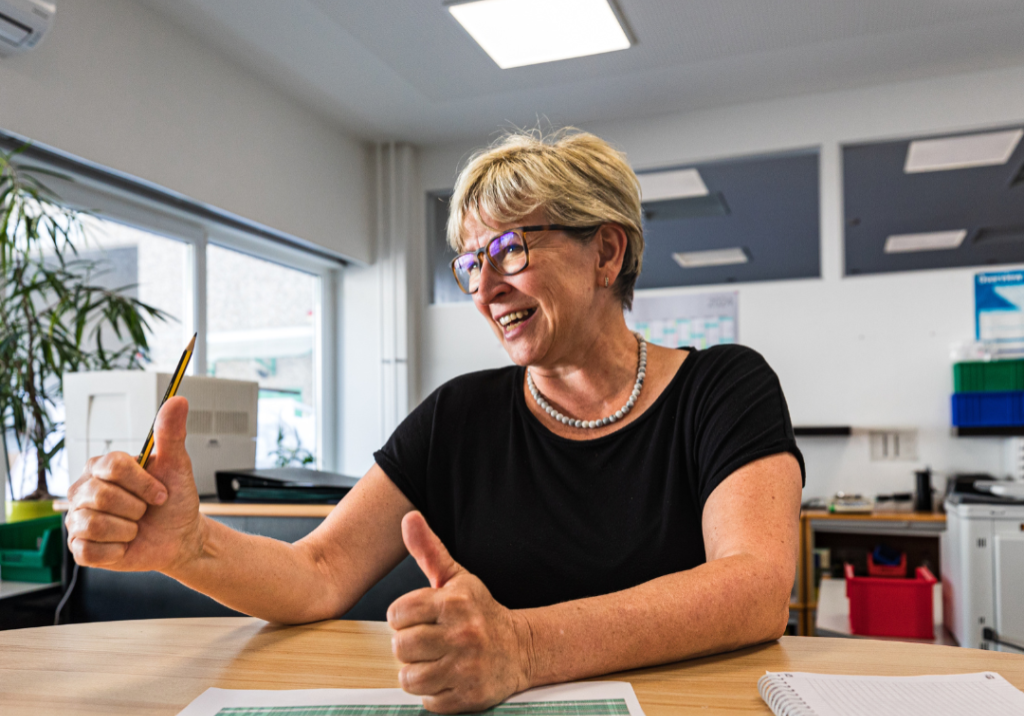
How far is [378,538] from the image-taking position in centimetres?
120

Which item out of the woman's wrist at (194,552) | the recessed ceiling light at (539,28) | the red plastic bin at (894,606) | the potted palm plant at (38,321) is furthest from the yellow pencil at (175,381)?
the red plastic bin at (894,606)

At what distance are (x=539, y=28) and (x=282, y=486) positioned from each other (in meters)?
2.08

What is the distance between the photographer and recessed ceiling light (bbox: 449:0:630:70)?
2.93m

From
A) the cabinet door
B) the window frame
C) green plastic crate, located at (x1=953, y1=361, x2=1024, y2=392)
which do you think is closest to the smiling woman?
the window frame

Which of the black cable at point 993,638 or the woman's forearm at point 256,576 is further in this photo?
the black cable at point 993,638

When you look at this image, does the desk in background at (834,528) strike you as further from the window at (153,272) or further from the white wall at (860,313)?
the window at (153,272)

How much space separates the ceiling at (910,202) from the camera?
3.75 metres

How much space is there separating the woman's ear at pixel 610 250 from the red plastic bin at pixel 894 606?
2261 millimetres

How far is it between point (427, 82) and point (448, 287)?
129 cm

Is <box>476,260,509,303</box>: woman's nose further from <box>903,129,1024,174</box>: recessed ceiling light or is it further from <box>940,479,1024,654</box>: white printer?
<box>903,129,1024,174</box>: recessed ceiling light

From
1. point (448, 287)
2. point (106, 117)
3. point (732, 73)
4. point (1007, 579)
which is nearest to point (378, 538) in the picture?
point (106, 117)

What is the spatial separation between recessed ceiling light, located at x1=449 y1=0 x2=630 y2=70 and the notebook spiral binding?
8.76 ft

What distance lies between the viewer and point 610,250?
1311 mm

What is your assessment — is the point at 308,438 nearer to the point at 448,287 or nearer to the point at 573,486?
the point at 448,287
